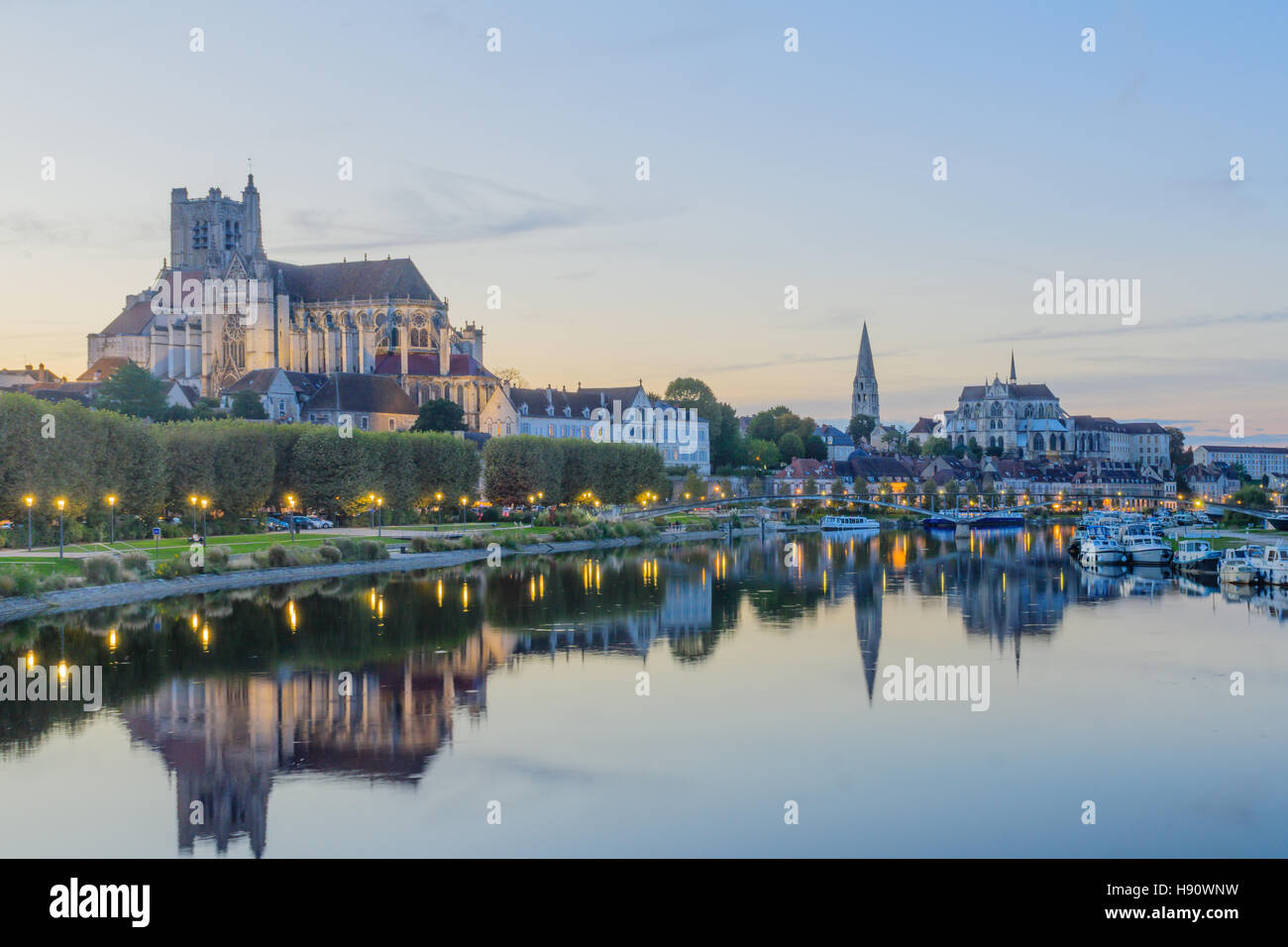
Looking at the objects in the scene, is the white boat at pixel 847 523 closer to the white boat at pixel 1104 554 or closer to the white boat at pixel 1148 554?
the white boat at pixel 1104 554

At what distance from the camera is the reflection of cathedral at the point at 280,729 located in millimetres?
20141

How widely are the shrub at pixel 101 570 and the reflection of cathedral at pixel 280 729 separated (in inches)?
593

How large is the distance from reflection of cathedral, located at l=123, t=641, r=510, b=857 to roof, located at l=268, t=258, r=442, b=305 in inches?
3967

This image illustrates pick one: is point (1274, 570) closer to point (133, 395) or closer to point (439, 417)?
point (439, 417)

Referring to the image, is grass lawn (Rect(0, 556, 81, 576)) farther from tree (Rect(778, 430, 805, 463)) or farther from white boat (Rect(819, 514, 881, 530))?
tree (Rect(778, 430, 805, 463))

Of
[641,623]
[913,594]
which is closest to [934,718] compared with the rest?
[641,623]

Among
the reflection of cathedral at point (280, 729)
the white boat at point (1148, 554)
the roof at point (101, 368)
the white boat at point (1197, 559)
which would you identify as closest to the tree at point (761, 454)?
the roof at point (101, 368)

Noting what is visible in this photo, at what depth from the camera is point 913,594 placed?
176 ft

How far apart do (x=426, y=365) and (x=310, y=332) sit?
39.9 ft

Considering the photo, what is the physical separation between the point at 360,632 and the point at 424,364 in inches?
3486

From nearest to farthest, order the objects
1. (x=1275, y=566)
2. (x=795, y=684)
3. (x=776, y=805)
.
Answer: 1. (x=776, y=805)
2. (x=795, y=684)
3. (x=1275, y=566)
